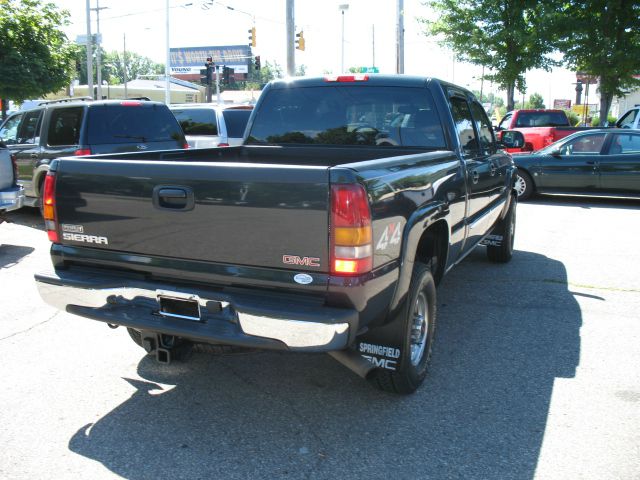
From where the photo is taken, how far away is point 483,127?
19.9 ft

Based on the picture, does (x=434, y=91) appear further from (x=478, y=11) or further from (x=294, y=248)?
(x=478, y=11)

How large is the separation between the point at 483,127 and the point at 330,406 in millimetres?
3509

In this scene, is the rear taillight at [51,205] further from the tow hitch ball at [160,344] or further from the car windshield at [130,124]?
the car windshield at [130,124]

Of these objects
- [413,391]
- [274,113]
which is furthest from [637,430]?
[274,113]

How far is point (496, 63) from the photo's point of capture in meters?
24.4

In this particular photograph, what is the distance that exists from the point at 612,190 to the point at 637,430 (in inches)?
404

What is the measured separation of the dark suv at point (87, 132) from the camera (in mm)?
8969

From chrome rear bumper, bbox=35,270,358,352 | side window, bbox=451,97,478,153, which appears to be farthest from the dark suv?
chrome rear bumper, bbox=35,270,358,352

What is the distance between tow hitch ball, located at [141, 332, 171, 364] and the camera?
12.1ft

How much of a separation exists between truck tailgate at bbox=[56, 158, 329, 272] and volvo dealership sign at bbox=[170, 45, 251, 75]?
8200cm

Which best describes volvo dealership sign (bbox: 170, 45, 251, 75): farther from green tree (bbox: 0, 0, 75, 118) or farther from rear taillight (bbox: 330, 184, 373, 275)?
rear taillight (bbox: 330, 184, 373, 275)

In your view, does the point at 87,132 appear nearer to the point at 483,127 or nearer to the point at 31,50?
the point at 483,127

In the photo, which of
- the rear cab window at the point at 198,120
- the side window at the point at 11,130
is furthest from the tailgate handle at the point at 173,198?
the rear cab window at the point at 198,120

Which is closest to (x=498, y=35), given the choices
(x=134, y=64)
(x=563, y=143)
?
(x=563, y=143)
